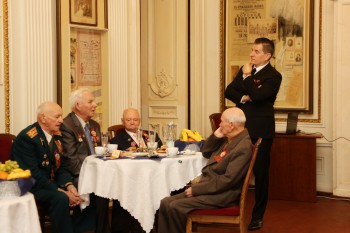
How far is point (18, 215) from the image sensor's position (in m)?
3.68

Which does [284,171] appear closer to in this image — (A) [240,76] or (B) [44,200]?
(A) [240,76]

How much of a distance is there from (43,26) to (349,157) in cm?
390

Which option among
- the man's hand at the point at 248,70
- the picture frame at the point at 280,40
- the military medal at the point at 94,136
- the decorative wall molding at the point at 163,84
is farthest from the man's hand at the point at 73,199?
the decorative wall molding at the point at 163,84

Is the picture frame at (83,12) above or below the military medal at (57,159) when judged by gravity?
above

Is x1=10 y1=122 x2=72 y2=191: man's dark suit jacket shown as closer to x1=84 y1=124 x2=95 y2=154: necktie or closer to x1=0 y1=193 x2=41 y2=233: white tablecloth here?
x1=84 y1=124 x2=95 y2=154: necktie

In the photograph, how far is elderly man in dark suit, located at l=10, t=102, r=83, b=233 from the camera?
4.95 meters

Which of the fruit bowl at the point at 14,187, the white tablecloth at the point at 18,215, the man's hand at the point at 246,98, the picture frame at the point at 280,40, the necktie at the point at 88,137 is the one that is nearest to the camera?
the white tablecloth at the point at 18,215

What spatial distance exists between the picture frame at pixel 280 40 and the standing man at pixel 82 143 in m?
3.07

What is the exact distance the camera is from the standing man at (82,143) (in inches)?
218

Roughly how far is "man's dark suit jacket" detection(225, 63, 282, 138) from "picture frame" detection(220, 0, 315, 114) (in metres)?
1.92

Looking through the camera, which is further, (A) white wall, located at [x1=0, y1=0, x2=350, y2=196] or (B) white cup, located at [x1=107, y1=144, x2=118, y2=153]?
(A) white wall, located at [x1=0, y1=0, x2=350, y2=196]

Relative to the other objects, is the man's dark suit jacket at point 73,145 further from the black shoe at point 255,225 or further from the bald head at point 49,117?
the black shoe at point 255,225

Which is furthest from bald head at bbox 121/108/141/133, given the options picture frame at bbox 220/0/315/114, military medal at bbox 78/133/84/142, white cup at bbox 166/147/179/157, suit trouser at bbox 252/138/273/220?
picture frame at bbox 220/0/315/114

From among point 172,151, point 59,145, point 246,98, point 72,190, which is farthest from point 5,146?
point 246,98
